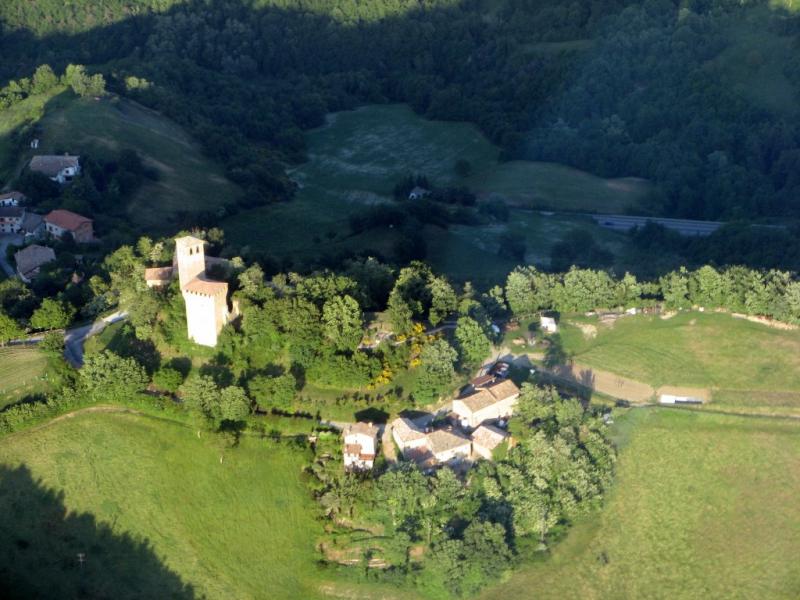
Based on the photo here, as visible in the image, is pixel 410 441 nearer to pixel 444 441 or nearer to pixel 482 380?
pixel 444 441

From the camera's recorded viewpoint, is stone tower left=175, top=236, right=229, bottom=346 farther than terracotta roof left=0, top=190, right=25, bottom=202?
No

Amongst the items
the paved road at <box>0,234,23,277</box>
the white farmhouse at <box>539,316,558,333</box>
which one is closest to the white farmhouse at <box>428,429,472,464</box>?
the white farmhouse at <box>539,316,558,333</box>

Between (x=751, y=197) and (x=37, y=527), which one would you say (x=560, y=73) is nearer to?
(x=751, y=197)

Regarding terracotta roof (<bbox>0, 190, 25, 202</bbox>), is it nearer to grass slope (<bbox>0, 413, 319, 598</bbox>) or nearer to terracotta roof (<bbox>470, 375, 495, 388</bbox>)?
grass slope (<bbox>0, 413, 319, 598</bbox>)

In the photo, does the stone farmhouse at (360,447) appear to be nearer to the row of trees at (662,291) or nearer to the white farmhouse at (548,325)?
the white farmhouse at (548,325)

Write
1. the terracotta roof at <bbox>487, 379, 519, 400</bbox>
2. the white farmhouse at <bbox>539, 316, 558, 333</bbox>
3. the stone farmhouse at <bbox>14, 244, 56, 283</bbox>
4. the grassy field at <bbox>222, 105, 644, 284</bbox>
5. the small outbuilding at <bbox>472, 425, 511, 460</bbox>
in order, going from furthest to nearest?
the grassy field at <bbox>222, 105, 644, 284</bbox> → the stone farmhouse at <bbox>14, 244, 56, 283</bbox> → the white farmhouse at <bbox>539, 316, 558, 333</bbox> → the terracotta roof at <bbox>487, 379, 519, 400</bbox> → the small outbuilding at <bbox>472, 425, 511, 460</bbox>

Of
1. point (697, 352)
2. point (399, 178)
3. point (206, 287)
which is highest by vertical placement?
point (206, 287)

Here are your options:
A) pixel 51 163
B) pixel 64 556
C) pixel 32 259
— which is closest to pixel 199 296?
pixel 64 556

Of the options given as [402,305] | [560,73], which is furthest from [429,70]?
[402,305]
